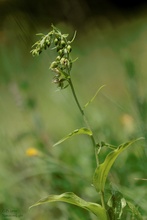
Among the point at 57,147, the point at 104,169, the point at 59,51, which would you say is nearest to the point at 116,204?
the point at 104,169

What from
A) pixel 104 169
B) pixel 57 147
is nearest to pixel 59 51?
pixel 104 169

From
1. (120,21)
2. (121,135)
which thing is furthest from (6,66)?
(120,21)

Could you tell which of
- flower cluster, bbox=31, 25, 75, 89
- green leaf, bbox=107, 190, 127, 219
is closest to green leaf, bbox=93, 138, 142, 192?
green leaf, bbox=107, 190, 127, 219

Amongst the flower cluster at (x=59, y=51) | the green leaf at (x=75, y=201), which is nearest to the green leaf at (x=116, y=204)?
the green leaf at (x=75, y=201)

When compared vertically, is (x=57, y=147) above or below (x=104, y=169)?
below

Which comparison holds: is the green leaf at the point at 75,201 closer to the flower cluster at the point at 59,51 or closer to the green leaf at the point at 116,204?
the green leaf at the point at 116,204

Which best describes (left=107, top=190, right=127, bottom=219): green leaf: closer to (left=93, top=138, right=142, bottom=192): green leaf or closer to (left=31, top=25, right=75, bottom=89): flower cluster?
(left=93, top=138, right=142, bottom=192): green leaf

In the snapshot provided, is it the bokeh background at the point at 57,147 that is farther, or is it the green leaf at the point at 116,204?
the bokeh background at the point at 57,147

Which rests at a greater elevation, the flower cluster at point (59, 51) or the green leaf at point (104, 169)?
the flower cluster at point (59, 51)

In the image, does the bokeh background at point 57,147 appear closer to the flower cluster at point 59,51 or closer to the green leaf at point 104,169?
the green leaf at point 104,169

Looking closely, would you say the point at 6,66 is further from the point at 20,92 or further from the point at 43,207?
the point at 43,207

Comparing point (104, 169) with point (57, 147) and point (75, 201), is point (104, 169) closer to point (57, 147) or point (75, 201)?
point (75, 201)

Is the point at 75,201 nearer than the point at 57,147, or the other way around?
the point at 75,201

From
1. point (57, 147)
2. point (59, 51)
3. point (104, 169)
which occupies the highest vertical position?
point (59, 51)
